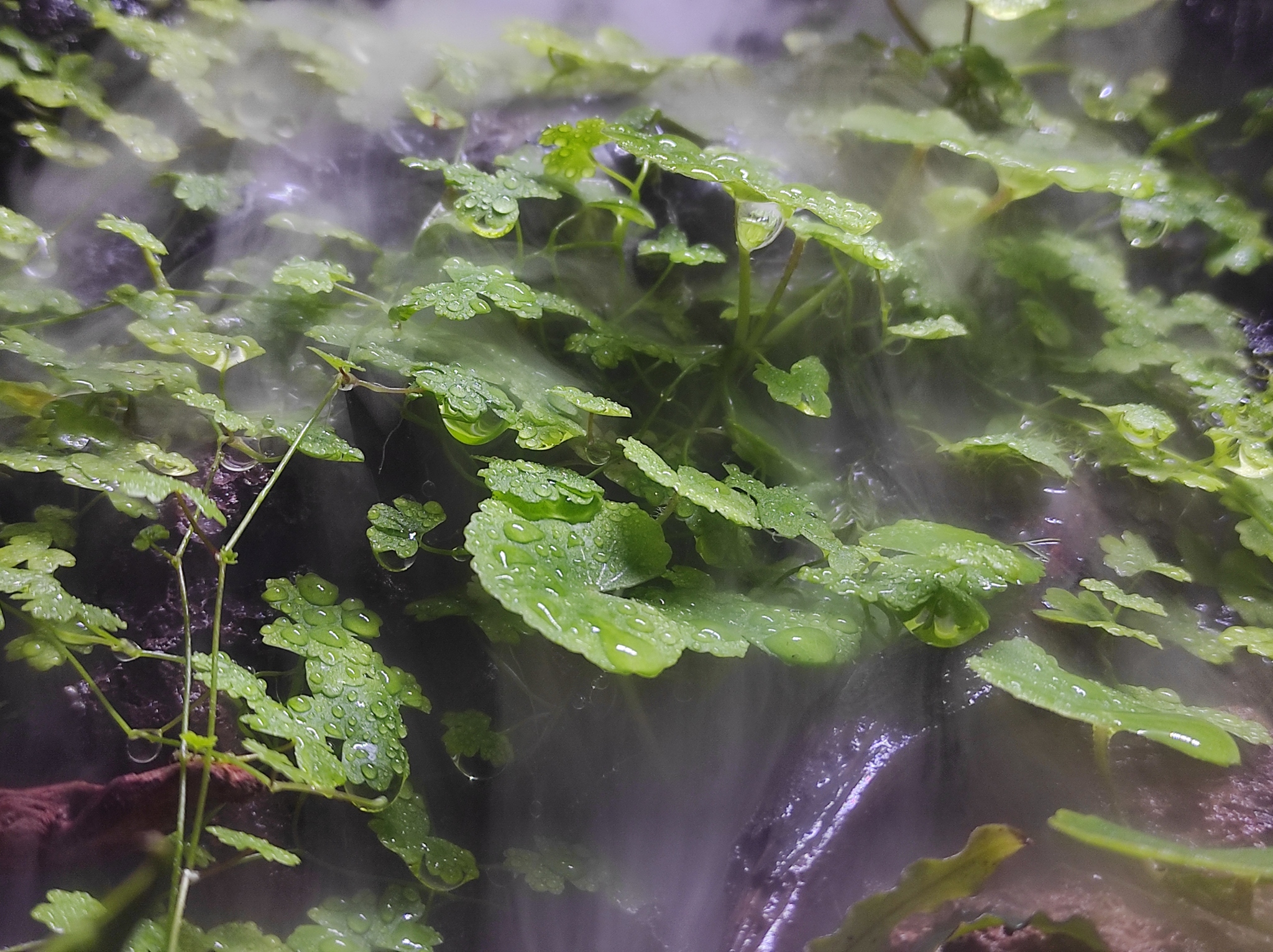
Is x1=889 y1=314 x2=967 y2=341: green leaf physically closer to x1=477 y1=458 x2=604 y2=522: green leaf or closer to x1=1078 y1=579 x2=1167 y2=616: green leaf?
x1=1078 y1=579 x2=1167 y2=616: green leaf

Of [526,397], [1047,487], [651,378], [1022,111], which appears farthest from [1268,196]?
[526,397]

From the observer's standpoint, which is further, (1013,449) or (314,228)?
(314,228)

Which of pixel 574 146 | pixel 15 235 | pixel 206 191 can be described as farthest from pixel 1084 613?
pixel 15 235

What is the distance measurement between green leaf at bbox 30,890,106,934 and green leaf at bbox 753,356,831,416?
110cm

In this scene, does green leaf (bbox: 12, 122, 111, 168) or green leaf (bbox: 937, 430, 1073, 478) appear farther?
green leaf (bbox: 12, 122, 111, 168)

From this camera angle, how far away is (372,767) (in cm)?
93

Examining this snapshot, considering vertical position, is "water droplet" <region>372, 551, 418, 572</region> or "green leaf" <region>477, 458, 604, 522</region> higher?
"green leaf" <region>477, 458, 604, 522</region>

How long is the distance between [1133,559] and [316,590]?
133cm

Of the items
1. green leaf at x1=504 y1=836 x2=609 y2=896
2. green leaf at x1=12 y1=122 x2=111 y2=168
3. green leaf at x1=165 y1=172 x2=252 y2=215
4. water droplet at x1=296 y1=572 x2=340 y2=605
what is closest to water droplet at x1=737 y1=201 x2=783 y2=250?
water droplet at x1=296 y1=572 x2=340 y2=605

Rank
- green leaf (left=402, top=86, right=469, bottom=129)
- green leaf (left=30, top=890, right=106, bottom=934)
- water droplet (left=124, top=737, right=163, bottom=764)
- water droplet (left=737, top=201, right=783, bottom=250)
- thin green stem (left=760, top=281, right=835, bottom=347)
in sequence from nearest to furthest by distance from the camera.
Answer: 1. green leaf (left=30, top=890, right=106, bottom=934)
2. water droplet (left=124, top=737, right=163, bottom=764)
3. water droplet (left=737, top=201, right=783, bottom=250)
4. thin green stem (left=760, top=281, right=835, bottom=347)
5. green leaf (left=402, top=86, right=469, bottom=129)

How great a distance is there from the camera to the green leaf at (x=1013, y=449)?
52.8 inches

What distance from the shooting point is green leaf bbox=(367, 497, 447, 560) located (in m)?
1.11

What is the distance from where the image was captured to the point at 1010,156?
4.78ft

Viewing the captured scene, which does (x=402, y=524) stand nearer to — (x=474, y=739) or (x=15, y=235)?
(x=474, y=739)
